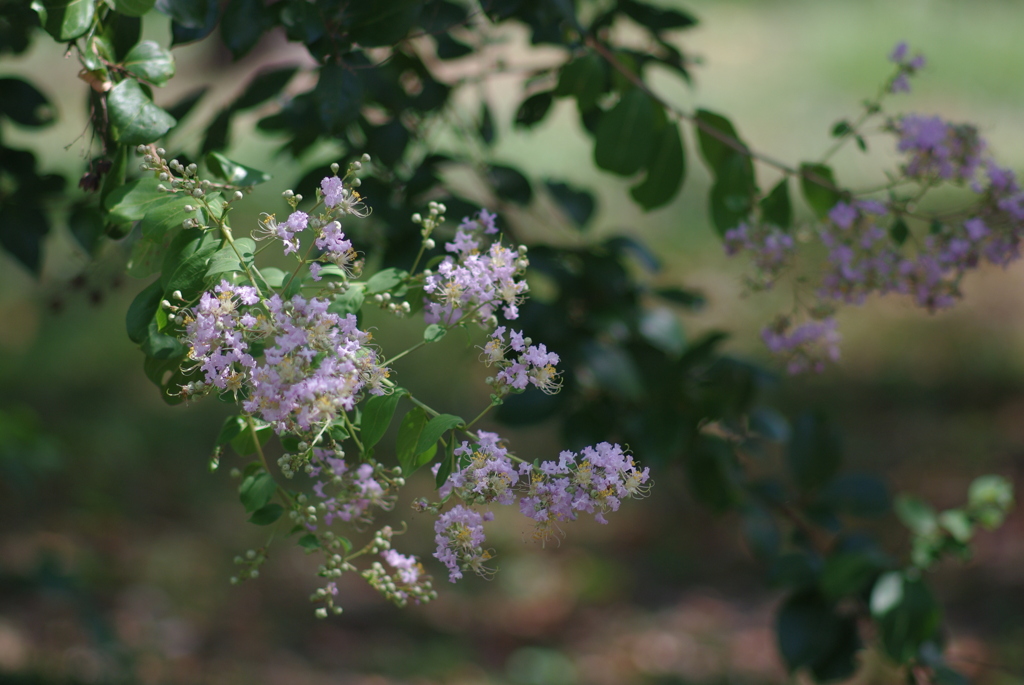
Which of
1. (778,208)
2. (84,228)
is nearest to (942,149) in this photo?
(778,208)

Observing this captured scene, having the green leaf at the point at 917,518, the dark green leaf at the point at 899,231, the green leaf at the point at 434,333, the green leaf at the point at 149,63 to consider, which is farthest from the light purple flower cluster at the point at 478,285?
the green leaf at the point at 917,518

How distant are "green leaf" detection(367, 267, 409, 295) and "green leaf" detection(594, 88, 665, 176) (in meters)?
0.43

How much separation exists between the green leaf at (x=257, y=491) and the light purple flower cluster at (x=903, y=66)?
105 centimetres

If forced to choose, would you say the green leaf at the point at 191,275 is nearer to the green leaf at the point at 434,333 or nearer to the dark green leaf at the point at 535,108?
the green leaf at the point at 434,333

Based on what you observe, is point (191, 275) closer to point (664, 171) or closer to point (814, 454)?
point (664, 171)

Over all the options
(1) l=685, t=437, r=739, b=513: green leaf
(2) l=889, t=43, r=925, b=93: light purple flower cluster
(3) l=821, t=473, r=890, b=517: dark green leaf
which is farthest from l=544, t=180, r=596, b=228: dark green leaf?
(3) l=821, t=473, r=890, b=517: dark green leaf

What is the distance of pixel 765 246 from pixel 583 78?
1.15 ft

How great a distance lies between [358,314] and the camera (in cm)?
87

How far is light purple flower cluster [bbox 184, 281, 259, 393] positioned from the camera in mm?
727

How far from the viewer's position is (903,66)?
130 cm

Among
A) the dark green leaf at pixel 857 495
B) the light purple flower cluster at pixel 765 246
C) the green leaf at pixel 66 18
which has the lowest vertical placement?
the dark green leaf at pixel 857 495

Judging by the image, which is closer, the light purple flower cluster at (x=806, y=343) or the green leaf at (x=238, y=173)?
the green leaf at (x=238, y=173)

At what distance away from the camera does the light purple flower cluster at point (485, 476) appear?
29.2 inches

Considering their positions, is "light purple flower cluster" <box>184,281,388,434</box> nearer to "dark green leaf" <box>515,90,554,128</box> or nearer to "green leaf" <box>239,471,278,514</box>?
"green leaf" <box>239,471,278,514</box>
